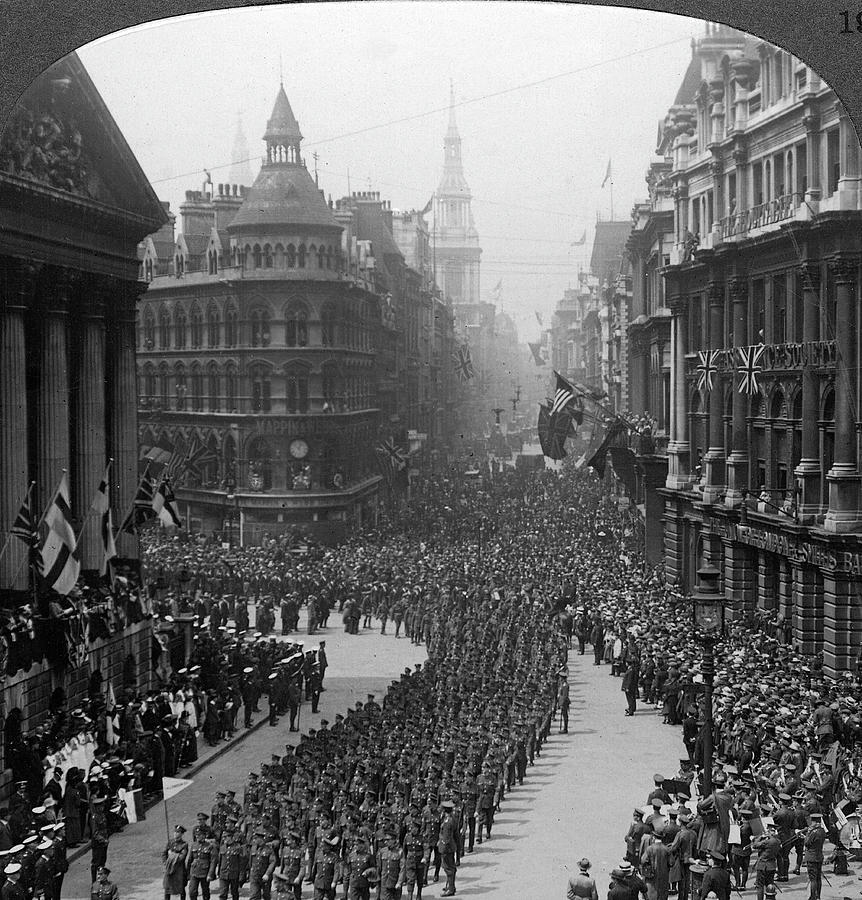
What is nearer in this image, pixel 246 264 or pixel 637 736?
pixel 637 736

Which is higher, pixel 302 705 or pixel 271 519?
pixel 271 519

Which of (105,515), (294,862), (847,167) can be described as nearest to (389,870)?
(294,862)

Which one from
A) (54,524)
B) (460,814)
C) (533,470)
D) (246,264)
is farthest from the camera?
(533,470)

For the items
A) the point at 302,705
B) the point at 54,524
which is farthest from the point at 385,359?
the point at 54,524

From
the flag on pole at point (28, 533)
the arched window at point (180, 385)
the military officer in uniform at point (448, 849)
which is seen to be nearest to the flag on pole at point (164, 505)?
the flag on pole at point (28, 533)

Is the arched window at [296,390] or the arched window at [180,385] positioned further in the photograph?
the arched window at [296,390]

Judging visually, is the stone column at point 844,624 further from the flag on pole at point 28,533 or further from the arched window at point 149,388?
the arched window at point 149,388

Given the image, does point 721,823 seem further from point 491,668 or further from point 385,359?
point 385,359

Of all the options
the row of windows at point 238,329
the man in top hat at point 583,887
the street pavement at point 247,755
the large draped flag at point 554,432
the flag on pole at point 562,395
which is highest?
the row of windows at point 238,329
